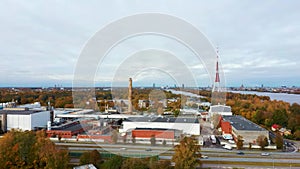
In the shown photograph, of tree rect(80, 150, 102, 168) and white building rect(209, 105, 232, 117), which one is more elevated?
white building rect(209, 105, 232, 117)

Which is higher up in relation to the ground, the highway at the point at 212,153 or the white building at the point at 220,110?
the white building at the point at 220,110

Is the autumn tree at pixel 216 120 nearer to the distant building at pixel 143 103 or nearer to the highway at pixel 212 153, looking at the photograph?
the highway at pixel 212 153

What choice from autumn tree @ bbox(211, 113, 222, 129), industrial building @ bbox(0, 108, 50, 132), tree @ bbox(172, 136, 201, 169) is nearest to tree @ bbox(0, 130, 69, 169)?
tree @ bbox(172, 136, 201, 169)

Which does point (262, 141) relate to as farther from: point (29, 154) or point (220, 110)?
point (29, 154)

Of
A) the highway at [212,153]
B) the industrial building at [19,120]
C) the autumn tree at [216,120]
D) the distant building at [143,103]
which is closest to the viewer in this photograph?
the highway at [212,153]

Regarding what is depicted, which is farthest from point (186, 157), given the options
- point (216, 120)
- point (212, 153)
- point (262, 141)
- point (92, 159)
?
point (216, 120)

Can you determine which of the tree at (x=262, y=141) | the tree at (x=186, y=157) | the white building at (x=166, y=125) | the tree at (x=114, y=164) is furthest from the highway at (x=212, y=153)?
the white building at (x=166, y=125)

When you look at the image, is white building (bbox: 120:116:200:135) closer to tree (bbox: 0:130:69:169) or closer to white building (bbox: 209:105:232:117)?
white building (bbox: 209:105:232:117)

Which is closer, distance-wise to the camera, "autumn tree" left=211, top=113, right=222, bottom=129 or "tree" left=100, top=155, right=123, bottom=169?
"tree" left=100, top=155, right=123, bottom=169
